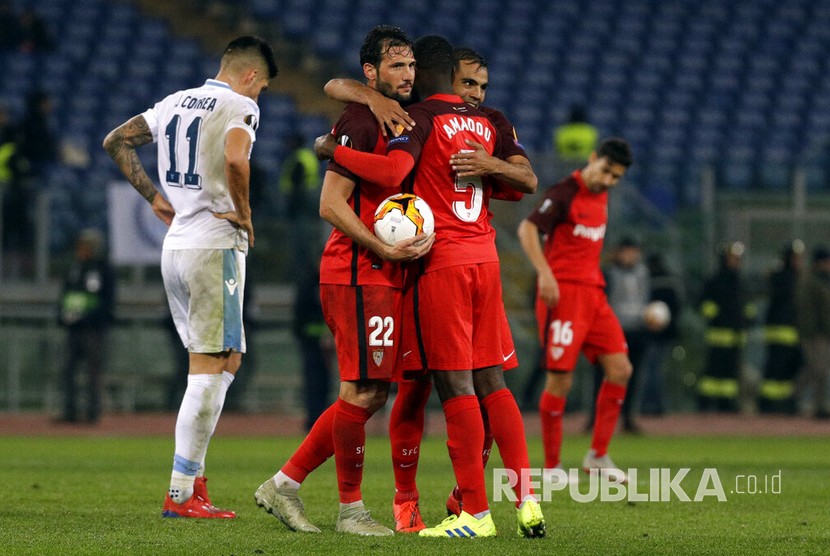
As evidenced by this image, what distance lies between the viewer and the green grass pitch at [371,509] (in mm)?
5633

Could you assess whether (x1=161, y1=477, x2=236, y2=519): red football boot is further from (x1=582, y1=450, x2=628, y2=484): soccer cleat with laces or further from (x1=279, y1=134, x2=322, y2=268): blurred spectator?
(x1=279, y1=134, x2=322, y2=268): blurred spectator

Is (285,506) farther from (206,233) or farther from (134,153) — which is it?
(134,153)

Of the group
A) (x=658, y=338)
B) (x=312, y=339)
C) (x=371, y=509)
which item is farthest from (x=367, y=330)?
(x=658, y=338)

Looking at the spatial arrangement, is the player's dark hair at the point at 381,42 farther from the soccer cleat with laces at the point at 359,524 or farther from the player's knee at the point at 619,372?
the player's knee at the point at 619,372

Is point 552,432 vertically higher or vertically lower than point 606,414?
lower

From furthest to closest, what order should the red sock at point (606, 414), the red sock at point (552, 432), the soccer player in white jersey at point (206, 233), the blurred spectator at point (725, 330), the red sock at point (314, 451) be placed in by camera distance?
the blurred spectator at point (725, 330), the red sock at point (606, 414), the red sock at point (552, 432), the soccer player in white jersey at point (206, 233), the red sock at point (314, 451)

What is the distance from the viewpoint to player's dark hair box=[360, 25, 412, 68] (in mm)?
6051

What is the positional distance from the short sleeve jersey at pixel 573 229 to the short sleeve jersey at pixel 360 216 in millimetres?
2997

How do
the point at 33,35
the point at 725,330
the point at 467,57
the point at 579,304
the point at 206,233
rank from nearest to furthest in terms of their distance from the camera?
the point at 467,57
the point at 206,233
the point at 579,304
the point at 725,330
the point at 33,35

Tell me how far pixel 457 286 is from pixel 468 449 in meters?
0.68

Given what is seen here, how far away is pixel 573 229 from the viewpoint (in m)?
9.10

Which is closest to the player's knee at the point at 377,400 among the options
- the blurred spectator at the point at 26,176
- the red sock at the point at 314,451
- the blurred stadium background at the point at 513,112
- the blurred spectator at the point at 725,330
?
the red sock at the point at 314,451

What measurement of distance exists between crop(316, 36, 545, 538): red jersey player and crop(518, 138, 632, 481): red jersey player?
9.05 feet

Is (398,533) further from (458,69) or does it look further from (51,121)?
(51,121)
